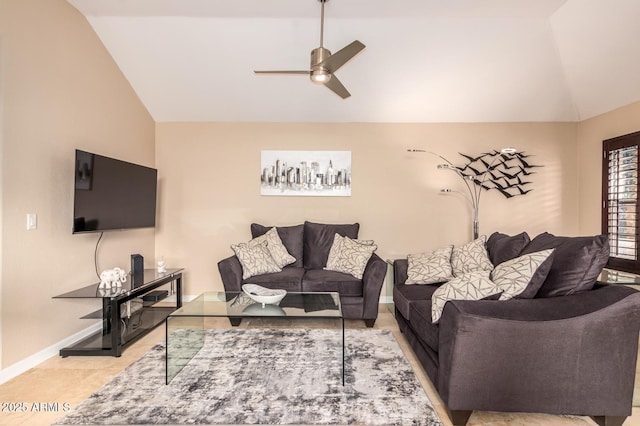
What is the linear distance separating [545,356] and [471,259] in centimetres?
141

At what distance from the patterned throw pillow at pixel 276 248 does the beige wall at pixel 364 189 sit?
0.53m

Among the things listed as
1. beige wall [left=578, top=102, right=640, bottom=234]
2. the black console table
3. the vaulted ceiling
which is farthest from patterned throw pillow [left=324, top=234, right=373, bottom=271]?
beige wall [left=578, top=102, right=640, bottom=234]

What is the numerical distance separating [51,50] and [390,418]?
3.80 meters

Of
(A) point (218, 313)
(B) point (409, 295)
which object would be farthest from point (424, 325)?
(A) point (218, 313)

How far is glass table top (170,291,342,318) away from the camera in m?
2.40

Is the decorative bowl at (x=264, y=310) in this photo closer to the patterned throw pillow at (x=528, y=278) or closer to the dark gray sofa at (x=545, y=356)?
the dark gray sofa at (x=545, y=356)

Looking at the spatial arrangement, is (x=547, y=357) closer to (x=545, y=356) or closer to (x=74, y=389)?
(x=545, y=356)

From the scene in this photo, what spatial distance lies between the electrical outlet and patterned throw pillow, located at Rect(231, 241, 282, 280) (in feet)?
5.62

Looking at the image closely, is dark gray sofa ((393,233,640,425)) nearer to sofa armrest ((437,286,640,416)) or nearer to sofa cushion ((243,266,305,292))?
sofa armrest ((437,286,640,416))

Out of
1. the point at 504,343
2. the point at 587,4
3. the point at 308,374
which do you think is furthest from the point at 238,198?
the point at 587,4

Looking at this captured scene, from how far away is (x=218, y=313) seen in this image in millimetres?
2424

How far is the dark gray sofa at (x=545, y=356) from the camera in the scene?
69.1 inches

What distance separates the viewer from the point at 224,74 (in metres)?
3.92

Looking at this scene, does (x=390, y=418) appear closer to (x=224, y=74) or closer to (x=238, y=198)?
(x=238, y=198)
